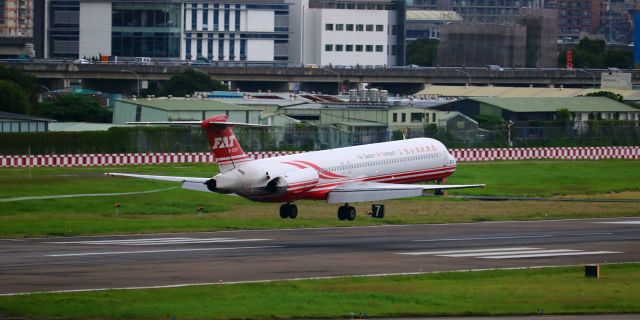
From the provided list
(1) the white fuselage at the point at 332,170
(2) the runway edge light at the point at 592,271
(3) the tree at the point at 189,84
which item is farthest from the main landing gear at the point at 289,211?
(3) the tree at the point at 189,84

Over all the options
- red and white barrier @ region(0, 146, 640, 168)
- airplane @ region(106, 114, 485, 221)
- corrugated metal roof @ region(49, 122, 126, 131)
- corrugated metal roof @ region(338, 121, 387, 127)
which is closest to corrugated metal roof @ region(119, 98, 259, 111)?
corrugated metal roof @ region(49, 122, 126, 131)

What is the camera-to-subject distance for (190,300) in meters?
38.9

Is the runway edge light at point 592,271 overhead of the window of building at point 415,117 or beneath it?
beneath

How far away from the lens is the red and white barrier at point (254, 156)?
324 feet

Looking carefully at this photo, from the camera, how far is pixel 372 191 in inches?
2591

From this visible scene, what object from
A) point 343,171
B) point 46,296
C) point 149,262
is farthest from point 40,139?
point 46,296

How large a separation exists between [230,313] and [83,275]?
961 centimetres

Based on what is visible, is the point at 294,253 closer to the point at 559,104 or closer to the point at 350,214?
the point at 350,214

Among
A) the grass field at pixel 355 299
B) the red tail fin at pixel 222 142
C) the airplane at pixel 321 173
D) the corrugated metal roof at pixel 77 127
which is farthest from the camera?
the corrugated metal roof at pixel 77 127

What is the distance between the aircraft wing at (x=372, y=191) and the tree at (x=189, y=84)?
389 ft

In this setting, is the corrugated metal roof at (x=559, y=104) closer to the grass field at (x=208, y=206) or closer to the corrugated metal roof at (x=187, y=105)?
the corrugated metal roof at (x=187, y=105)

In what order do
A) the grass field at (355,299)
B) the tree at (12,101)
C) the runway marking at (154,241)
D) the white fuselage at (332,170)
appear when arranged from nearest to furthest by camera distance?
the grass field at (355,299) → the runway marking at (154,241) → the white fuselage at (332,170) → the tree at (12,101)

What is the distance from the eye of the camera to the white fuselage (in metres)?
62.9

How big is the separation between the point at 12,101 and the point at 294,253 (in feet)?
316
